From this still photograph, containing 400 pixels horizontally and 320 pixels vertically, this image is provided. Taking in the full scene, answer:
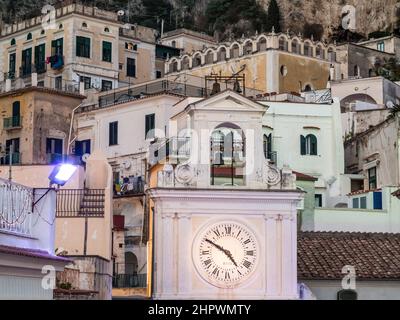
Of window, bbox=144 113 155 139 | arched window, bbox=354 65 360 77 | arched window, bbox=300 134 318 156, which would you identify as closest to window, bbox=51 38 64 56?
window, bbox=144 113 155 139

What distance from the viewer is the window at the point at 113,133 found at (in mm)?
75956

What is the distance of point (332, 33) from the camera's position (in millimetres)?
126562

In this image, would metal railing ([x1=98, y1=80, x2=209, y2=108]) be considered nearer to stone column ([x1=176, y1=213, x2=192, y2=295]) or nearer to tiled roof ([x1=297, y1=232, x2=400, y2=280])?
tiled roof ([x1=297, y1=232, x2=400, y2=280])

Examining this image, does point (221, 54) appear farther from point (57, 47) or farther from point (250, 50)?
point (57, 47)

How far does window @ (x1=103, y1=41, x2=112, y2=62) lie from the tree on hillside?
29.0m

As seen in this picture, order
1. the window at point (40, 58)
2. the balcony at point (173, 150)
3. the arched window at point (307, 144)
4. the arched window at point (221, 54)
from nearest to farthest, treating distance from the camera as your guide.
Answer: the balcony at point (173, 150) < the arched window at point (307, 144) < the arched window at point (221, 54) < the window at point (40, 58)

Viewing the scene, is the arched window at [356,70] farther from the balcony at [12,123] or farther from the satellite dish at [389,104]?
the balcony at [12,123]

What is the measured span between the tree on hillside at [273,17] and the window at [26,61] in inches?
1184

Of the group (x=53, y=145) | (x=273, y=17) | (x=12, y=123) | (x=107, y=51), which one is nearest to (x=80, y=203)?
(x=53, y=145)

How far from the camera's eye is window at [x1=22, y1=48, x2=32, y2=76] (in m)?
94.9

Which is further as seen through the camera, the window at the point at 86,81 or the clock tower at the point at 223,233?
the window at the point at 86,81

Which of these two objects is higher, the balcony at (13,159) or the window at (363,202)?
the balcony at (13,159)

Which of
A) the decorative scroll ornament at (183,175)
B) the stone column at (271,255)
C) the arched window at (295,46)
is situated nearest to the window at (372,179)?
the arched window at (295,46)
